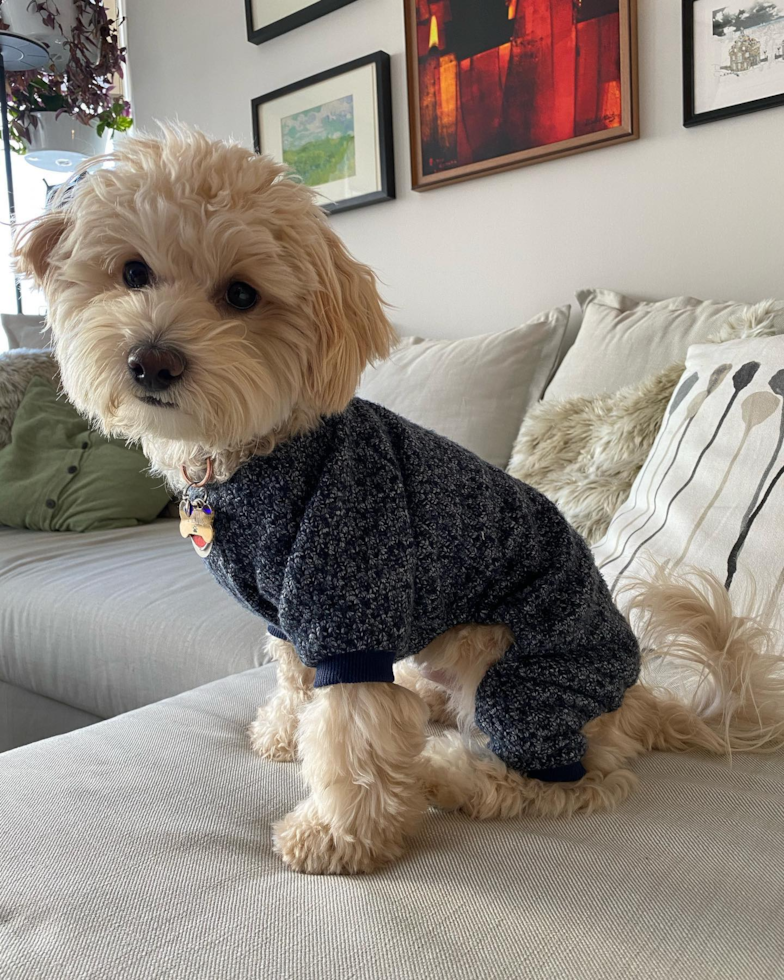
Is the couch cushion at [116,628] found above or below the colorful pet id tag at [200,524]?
below

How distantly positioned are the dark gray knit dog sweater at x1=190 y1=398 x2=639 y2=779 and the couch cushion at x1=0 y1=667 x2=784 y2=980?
13 cm

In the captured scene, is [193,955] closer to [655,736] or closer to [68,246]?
[655,736]

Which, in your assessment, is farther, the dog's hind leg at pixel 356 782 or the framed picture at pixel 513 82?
the framed picture at pixel 513 82

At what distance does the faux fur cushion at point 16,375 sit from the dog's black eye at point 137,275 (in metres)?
1.63

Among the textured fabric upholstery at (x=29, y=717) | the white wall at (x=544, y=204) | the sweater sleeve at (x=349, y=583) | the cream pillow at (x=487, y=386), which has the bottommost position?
the textured fabric upholstery at (x=29, y=717)

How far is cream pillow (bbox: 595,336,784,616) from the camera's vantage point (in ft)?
3.67

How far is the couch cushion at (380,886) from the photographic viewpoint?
0.62 m

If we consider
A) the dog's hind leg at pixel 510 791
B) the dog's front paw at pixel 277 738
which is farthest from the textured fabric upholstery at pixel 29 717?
the dog's hind leg at pixel 510 791

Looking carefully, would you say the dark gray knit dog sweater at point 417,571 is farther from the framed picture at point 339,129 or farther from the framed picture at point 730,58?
the framed picture at point 339,129

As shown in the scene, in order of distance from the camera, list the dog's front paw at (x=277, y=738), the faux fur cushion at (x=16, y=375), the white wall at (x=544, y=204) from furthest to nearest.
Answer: the faux fur cushion at (x=16, y=375) < the white wall at (x=544, y=204) < the dog's front paw at (x=277, y=738)

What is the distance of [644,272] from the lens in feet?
6.75

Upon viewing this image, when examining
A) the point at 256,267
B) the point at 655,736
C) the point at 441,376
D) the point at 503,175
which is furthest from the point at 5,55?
the point at 655,736

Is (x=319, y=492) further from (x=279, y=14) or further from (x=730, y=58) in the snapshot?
(x=279, y=14)

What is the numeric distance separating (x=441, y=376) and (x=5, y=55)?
232 cm
